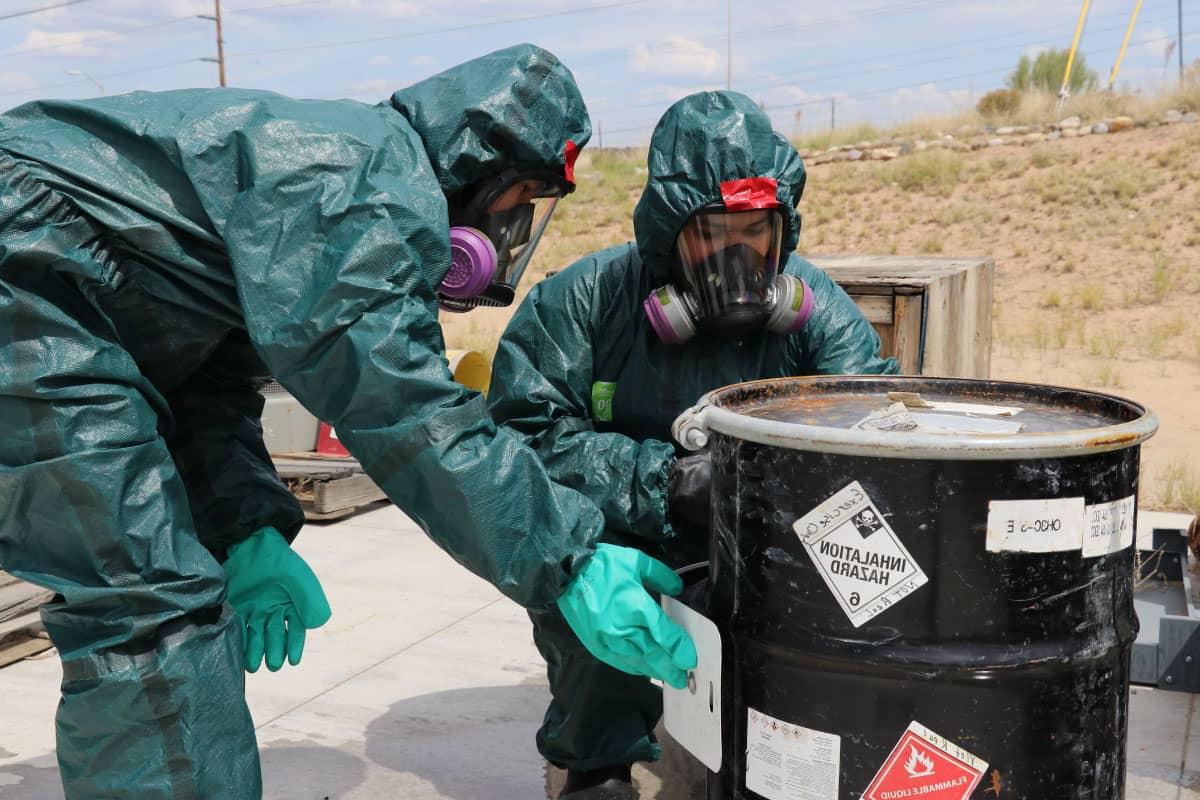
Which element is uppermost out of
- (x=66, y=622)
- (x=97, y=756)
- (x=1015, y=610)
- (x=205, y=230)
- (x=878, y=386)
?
(x=205, y=230)

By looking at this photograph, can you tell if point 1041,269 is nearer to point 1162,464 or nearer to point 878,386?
point 1162,464

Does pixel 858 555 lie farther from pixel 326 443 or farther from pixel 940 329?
pixel 326 443

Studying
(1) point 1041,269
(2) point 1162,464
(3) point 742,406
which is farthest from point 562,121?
(1) point 1041,269

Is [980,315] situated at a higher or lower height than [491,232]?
lower

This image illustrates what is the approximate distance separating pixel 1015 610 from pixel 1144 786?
5.77 ft

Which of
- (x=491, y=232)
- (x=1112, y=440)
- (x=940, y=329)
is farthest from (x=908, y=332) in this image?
(x=1112, y=440)

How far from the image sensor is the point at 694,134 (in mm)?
2664

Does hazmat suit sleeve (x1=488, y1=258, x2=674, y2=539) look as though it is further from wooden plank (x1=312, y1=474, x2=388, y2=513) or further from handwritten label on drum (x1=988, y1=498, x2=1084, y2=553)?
wooden plank (x1=312, y1=474, x2=388, y2=513)

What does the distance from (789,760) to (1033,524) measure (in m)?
0.50

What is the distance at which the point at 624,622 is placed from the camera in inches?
78.9

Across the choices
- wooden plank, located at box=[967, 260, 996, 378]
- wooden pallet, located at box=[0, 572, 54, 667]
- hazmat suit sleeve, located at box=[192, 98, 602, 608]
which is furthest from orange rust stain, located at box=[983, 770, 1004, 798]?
wooden pallet, located at box=[0, 572, 54, 667]

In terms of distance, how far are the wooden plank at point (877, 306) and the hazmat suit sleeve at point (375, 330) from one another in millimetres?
2077

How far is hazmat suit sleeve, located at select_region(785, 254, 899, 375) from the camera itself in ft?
9.14

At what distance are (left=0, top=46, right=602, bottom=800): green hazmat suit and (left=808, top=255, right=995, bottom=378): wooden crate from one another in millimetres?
1971
